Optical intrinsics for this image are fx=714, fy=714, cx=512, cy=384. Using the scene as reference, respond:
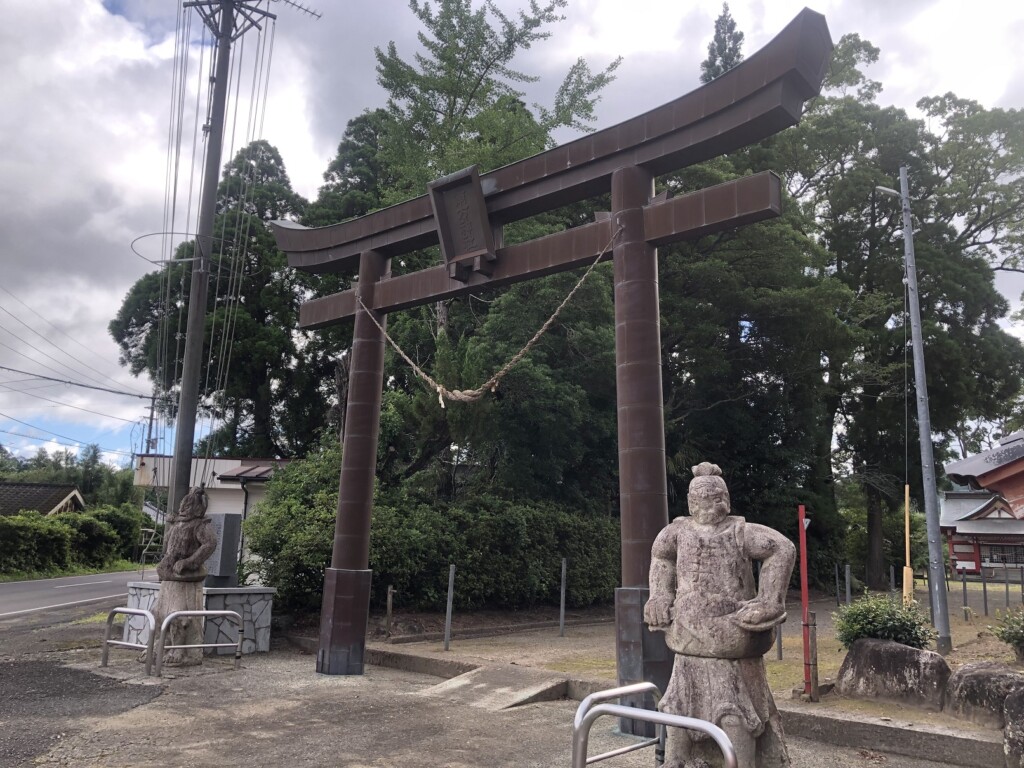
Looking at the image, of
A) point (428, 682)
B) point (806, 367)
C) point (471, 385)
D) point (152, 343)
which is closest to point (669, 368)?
point (806, 367)

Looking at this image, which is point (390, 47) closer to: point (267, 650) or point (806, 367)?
point (806, 367)

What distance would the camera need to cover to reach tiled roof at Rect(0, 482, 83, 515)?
30.0m

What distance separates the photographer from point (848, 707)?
691 cm

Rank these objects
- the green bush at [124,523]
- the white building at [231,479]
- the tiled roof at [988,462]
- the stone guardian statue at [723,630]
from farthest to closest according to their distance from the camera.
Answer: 1. the green bush at [124,523]
2. the white building at [231,479]
3. the tiled roof at [988,462]
4. the stone guardian statue at [723,630]

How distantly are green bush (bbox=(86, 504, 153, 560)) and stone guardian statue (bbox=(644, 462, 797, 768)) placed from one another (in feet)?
102

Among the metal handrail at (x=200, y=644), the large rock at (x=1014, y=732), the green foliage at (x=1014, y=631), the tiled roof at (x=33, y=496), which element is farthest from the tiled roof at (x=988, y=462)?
the tiled roof at (x=33, y=496)

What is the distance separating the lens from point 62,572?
85.4 feet

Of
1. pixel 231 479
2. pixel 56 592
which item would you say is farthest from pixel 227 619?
pixel 56 592

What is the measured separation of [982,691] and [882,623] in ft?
4.22

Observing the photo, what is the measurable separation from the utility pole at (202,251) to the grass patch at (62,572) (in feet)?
51.8

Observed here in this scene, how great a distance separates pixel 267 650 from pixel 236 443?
1834cm

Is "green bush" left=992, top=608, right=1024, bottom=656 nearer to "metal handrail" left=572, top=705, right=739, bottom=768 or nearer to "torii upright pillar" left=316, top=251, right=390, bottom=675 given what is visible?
"metal handrail" left=572, top=705, right=739, bottom=768

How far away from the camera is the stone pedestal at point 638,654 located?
6352 mm

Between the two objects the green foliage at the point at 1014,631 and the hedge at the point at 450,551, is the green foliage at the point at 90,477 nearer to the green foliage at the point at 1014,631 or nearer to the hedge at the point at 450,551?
the hedge at the point at 450,551
